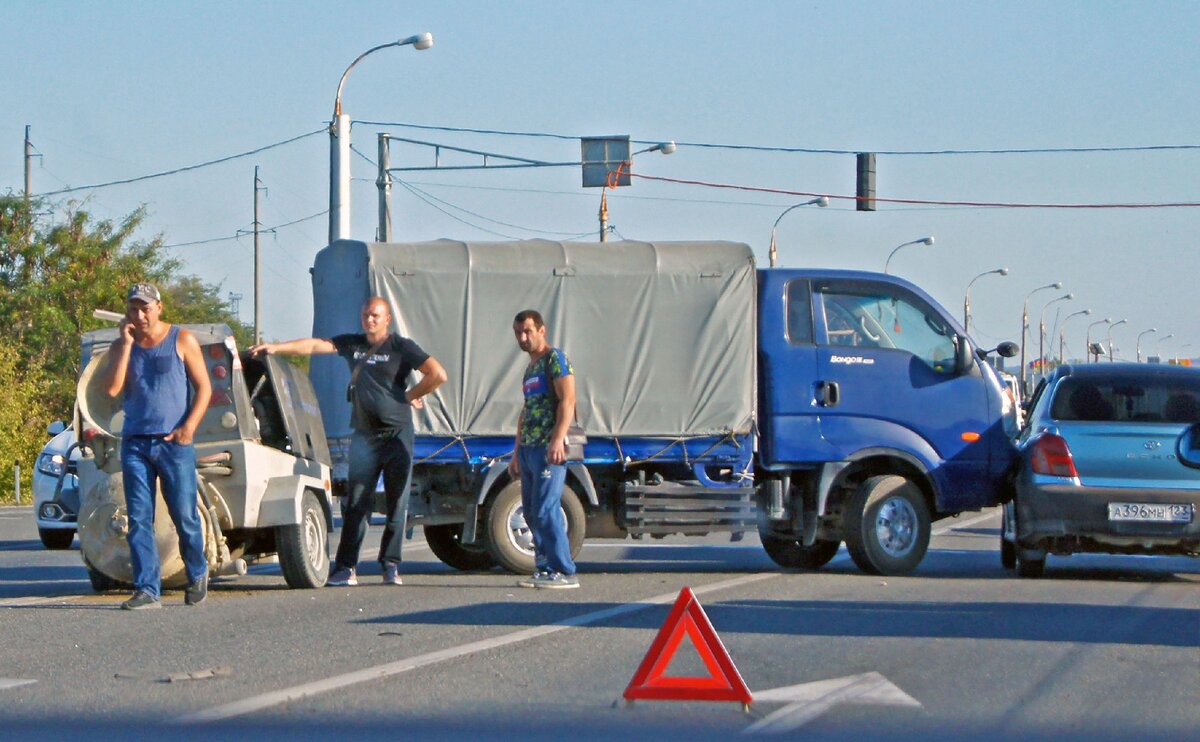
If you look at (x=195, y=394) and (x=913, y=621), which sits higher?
(x=195, y=394)

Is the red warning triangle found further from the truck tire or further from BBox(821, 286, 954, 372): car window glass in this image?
BBox(821, 286, 954, 372): car window glass

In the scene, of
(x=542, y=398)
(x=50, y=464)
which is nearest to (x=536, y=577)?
(x=542, y=398)

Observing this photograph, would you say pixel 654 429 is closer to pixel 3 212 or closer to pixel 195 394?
pixel 195 394

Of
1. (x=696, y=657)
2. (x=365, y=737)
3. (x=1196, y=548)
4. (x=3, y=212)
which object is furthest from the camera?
(x=3, y=212)

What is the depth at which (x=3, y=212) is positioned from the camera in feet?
151

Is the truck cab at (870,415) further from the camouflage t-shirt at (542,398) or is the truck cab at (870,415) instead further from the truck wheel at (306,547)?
the truck wheel at (306,547)

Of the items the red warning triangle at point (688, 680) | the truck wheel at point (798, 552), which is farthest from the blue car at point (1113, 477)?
the red warning triangle at point (688, 680)

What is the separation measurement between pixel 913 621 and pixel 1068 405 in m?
4.15

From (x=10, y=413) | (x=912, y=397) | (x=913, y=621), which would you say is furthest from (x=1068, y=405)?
(x=10, y=413)

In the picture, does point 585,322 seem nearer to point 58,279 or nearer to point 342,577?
point 342,577

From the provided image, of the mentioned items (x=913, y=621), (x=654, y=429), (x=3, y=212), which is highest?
(x=3, y=212)

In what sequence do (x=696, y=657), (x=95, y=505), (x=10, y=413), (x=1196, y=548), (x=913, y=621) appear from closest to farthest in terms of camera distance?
(x=696, y=657), (x=913, y=621), (x=95, y=505), (x=1196, y=548), (x=10, y=413)

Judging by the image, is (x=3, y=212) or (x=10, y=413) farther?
(x=3, y=212)

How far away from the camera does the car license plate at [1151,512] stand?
41.5 feet
